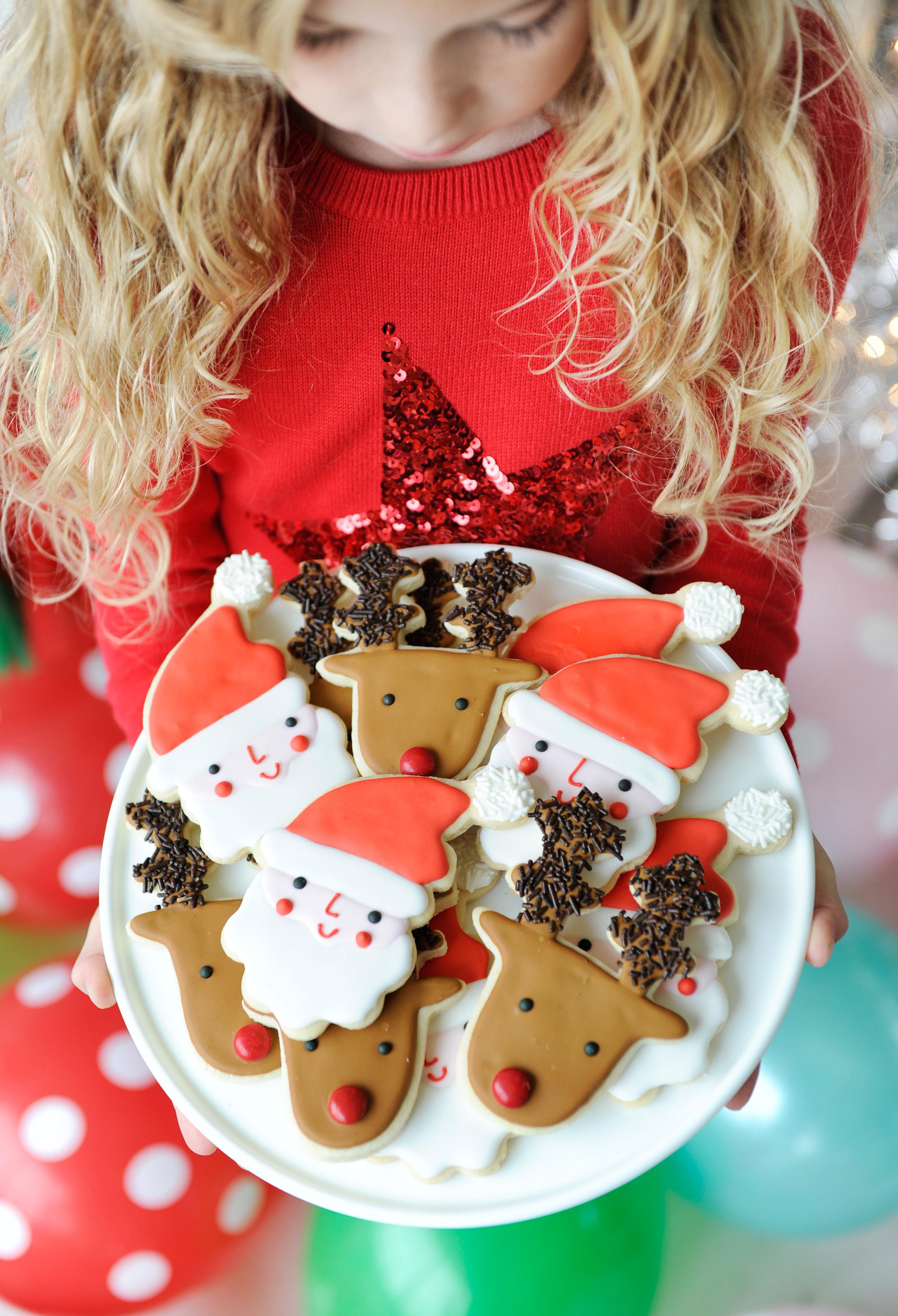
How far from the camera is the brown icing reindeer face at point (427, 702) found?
2.41 ft

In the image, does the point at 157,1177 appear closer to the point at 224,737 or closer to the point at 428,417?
the point at 224,737

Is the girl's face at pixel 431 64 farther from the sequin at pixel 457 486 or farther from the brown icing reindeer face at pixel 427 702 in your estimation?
the brown icing reindeer face at pixel 427 702

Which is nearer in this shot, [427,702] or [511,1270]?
[427,702]

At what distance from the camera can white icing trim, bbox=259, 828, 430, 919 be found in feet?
2.20

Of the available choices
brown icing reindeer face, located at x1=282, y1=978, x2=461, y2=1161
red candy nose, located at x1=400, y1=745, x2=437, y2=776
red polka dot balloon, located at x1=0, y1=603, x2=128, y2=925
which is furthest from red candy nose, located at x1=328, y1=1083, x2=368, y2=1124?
red polka dot balloon, located at x1=0, y1=603, x2=128, y2=925

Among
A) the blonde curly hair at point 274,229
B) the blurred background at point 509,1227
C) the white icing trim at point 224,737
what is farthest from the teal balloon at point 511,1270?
the blonde curly hair at point 274,229

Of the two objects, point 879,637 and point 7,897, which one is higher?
point 879,637

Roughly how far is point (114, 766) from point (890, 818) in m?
0.96

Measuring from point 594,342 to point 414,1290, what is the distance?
0.97 m

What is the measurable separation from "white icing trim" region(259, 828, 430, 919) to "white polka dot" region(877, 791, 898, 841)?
738 millimetres

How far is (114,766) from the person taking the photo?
1.18 metres

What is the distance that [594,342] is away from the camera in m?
0.79

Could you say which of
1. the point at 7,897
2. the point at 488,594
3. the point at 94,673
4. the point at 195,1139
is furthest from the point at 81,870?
the point at 488,594

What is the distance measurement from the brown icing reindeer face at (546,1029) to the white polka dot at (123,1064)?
51 cm
